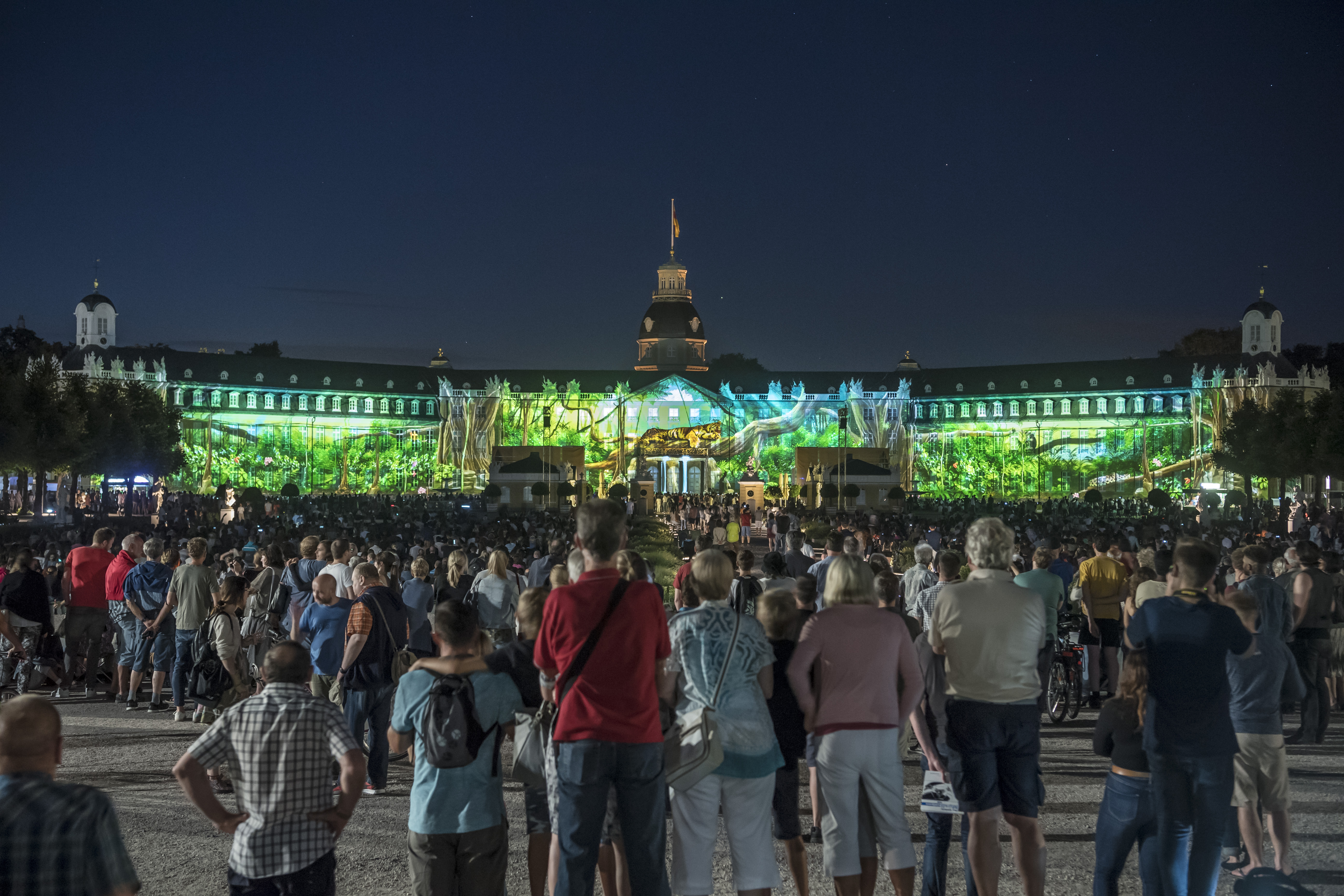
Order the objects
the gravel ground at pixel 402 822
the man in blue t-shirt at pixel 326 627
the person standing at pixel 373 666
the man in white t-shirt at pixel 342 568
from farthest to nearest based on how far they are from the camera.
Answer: the man in white t-shirt at pixel 342 568 < the man in blue t-shirt at pixel 326 627 < the person standing at pixel 373 666 < the gravel ground at pixel 402 822

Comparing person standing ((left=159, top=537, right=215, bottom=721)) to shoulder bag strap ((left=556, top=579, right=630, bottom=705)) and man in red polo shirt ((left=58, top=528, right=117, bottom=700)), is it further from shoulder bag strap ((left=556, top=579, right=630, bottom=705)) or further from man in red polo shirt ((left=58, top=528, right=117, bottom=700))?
shoulder bag strap ((left=556, top=579, right=630, bottom=705))

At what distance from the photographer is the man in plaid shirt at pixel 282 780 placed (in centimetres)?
518

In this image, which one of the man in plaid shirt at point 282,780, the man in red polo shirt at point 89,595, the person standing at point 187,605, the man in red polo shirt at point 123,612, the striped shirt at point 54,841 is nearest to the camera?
the striped shirt at point 54,841

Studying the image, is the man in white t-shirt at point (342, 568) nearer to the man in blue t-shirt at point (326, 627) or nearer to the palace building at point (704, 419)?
the man in blue t-shirt at point (326, 627)

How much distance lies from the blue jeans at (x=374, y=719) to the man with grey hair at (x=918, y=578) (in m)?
4.85

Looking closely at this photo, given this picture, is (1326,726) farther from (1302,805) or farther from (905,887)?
(905,887)

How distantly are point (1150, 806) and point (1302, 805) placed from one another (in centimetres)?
359

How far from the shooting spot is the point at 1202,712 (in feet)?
20.8

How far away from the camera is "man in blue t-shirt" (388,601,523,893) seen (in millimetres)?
5848

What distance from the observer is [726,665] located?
630 centimetres

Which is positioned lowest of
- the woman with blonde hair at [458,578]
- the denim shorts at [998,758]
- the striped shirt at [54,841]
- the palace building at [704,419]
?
the denim shorts at [998,758]

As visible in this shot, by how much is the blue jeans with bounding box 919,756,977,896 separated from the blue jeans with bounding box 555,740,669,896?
1.67 m

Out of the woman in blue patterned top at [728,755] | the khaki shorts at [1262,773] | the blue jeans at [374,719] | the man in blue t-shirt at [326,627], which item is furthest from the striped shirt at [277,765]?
the khaki shorts at [1262,773]

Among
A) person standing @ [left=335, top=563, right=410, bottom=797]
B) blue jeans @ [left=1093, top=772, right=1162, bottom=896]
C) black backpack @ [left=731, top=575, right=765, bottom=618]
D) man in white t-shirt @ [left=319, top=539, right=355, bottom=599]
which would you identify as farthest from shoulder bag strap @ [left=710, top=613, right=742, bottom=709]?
man in white t-shirt @ [left=319, top=539, right=355, bottom=599]
